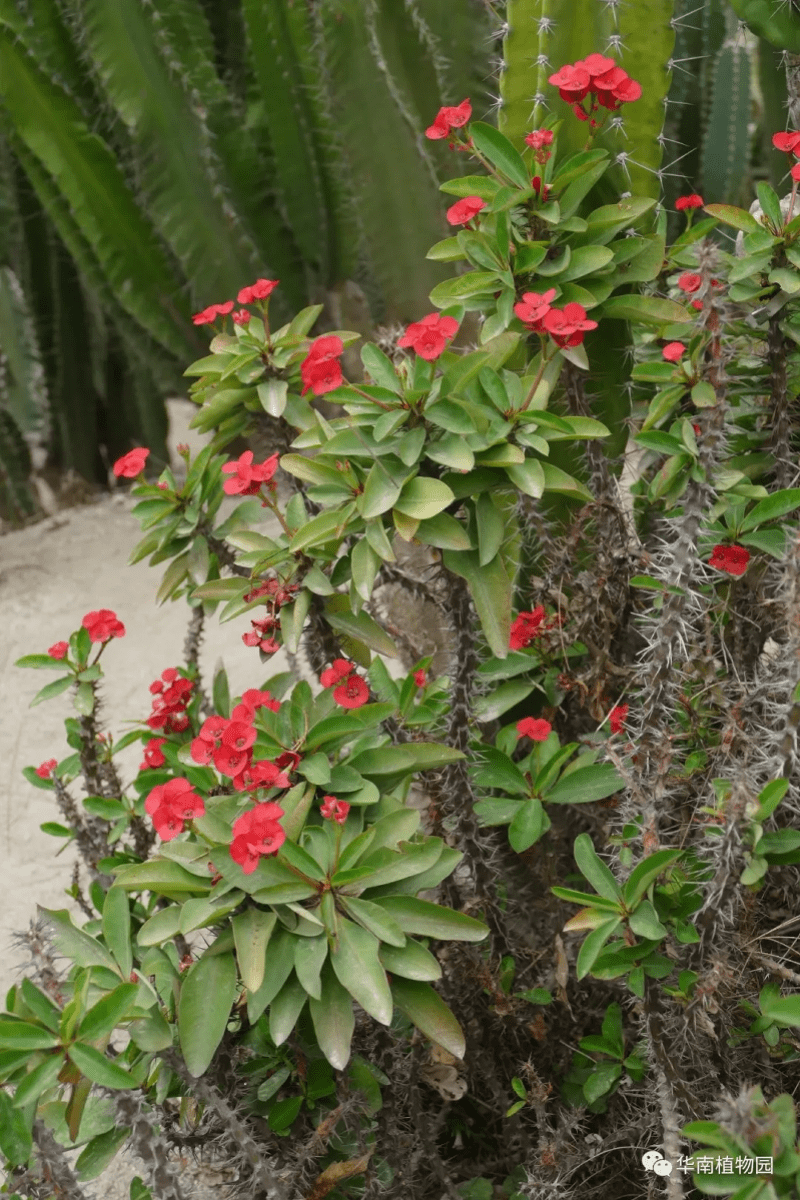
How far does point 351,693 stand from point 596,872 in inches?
14.3

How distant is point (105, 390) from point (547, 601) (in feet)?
9.47

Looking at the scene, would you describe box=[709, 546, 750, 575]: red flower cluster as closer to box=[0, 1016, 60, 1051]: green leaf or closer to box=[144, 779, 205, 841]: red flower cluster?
box=[144, 779, 205, 841]: red flower cluster

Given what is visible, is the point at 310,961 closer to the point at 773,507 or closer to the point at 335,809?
the point at 335,809

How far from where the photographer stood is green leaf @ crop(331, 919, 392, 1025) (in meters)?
1.12

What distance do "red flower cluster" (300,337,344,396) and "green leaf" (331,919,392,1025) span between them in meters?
0.64

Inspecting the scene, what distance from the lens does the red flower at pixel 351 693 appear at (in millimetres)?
1378

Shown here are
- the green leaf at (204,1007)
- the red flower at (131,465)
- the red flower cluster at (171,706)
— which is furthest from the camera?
the red flower cluster at (171,706)

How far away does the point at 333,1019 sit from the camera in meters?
1.18

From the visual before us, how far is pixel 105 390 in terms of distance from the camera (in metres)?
4.15

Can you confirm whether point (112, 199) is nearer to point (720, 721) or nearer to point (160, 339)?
point (160, 339)

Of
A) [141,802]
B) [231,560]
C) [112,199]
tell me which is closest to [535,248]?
[231,560]

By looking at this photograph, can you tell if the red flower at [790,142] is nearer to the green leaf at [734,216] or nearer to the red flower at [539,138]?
the green leaf at [734,216]

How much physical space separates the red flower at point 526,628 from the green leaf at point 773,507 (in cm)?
32

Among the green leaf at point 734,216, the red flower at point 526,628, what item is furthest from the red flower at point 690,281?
the red flower at point 526,628
